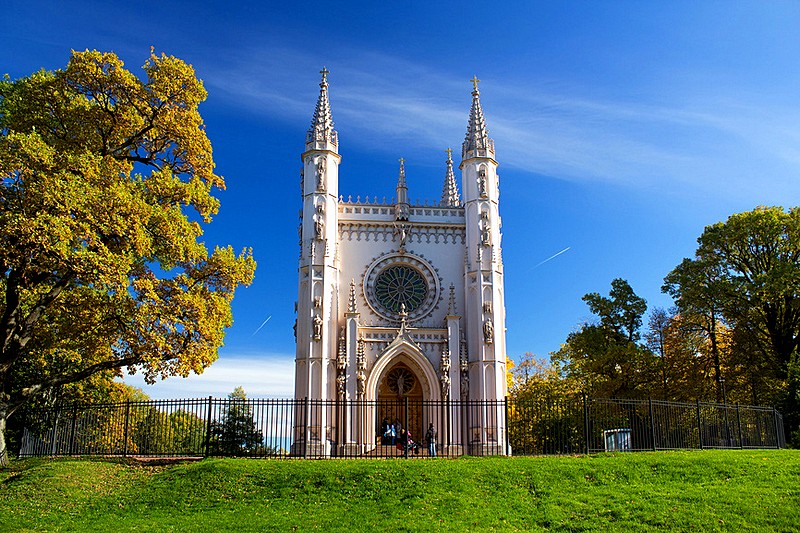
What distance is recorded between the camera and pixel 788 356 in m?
32.3

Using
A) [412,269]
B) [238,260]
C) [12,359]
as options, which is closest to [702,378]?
[412,269]

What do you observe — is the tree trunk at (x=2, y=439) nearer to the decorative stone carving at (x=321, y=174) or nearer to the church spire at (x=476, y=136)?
the decorative stone carving at (x=321, y=174)

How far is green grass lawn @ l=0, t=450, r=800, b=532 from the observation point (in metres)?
13.5

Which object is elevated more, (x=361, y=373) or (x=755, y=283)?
(x=755, y=283)

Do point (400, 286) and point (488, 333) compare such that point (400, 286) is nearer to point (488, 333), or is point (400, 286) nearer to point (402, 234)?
point (402, 234)

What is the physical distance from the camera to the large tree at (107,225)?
53.1 feet

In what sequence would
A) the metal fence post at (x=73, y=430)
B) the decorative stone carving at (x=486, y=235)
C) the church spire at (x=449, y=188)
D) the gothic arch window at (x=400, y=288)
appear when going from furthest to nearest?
the church spire at (x=449, y=188), the gothic arch window at (x=400, y=288), the decorative stone carving at (x=486, y=235), the metal fence post at (x=73, y=430)

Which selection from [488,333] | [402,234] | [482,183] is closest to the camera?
[488,333]

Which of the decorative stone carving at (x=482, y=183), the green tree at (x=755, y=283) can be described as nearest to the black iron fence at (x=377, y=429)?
the green tree at (x=755, y=283)

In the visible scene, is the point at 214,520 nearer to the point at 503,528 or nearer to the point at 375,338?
the point at 503,528

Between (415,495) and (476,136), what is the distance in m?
23.3

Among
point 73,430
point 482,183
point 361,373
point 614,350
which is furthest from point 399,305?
point 73,430

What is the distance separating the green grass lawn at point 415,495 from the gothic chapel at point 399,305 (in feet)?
38.4

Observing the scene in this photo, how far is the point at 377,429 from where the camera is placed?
106ft
